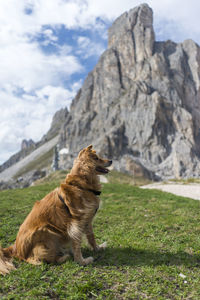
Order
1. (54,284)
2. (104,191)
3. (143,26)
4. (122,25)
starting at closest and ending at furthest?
(54,284), (104,191), (143,26), (122,25)

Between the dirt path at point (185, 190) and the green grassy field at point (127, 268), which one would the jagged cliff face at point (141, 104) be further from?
the green grassy field at point (127, 268)

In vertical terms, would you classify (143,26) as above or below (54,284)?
above

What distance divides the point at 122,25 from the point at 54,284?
16159 centimetres

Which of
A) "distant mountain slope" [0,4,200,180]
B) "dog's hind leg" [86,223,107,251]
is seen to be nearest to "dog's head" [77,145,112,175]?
"dog's hind leg" [86,223,107,251]

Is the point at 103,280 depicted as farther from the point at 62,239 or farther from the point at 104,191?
the point at 104,191

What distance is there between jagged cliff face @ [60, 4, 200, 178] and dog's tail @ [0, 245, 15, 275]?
80.6 metres

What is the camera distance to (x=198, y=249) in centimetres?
670

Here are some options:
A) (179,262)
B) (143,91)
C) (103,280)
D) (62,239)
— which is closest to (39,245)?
(62,239)

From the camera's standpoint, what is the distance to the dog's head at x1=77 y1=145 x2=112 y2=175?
19.3 feet

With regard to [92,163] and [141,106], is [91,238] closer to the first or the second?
[92,163]

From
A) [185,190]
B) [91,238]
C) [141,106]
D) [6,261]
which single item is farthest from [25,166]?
[6,261]

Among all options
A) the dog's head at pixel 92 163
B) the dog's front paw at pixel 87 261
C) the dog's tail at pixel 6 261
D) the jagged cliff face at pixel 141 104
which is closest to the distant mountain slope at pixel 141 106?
the jagged cliff face at pixel 141 104

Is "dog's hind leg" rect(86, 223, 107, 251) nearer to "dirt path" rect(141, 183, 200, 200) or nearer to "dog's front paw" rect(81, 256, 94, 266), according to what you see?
"dog's front paw" rect(81, 256, 94, 266)

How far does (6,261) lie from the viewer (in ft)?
18.0
